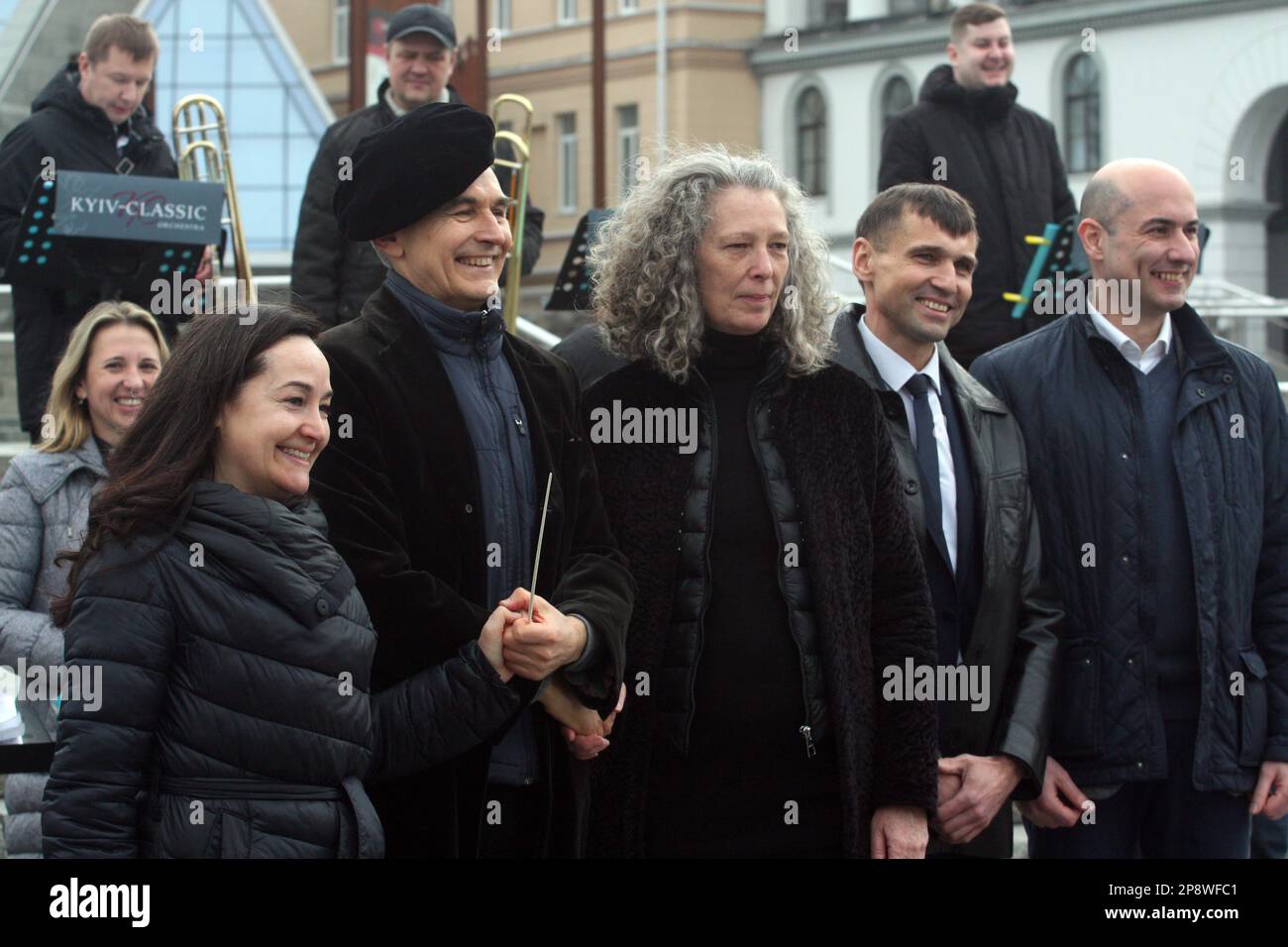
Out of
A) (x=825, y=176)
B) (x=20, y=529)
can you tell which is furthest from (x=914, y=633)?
(x=825, y=176)

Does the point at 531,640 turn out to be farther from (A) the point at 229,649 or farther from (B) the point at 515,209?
(B) the point at 515,209

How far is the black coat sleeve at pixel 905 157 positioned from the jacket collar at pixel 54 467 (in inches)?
134

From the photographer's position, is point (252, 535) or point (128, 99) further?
point (128, 99)

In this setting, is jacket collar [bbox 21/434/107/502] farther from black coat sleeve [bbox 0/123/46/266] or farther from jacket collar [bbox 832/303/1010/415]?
jacket collar [bbox 832/303/1010/415]

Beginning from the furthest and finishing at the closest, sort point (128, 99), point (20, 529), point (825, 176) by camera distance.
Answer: point (825, 176) < point (128, 99) < point (20, 529)

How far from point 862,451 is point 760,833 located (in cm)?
86

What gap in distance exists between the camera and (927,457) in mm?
4816

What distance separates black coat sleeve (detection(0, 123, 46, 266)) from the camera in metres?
7.18

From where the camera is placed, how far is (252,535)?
12.1ft

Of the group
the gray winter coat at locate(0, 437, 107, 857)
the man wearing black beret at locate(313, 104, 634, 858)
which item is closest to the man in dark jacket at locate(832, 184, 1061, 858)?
the man wearing black beret at locate(313, 104, 634, 858)

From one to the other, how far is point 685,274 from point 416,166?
668 millimetres
